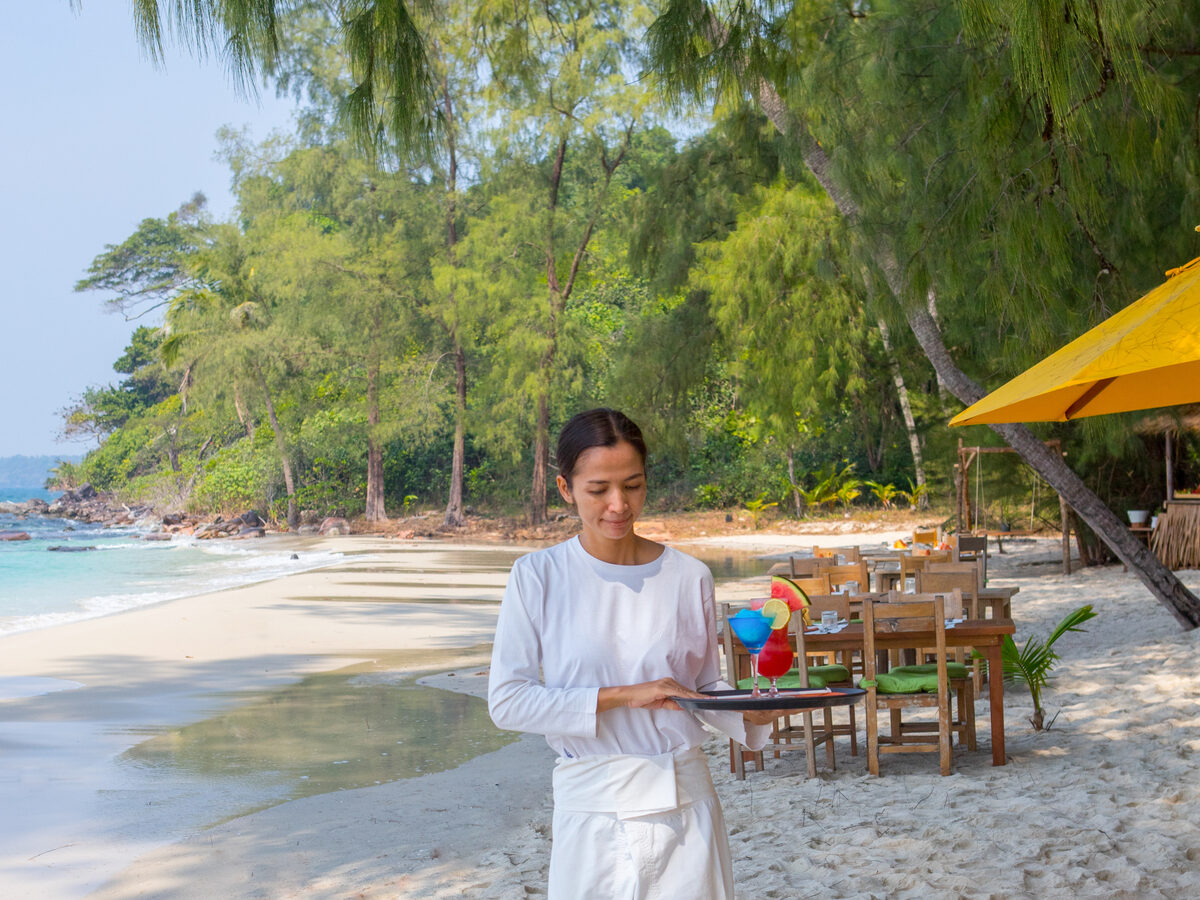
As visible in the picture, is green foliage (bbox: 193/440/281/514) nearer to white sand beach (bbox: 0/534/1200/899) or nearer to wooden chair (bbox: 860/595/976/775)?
white sand beach (bbox: 0/534/1200/899)

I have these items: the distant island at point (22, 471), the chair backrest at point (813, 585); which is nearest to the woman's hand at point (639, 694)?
the chair backrest at point (813, 585)

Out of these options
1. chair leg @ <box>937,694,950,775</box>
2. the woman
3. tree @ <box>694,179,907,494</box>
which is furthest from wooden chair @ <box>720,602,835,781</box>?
tree @ <box>694,179,907,494</box>

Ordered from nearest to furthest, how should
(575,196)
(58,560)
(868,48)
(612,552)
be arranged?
(612,552) < (868,48) < (58,560) < (575,196)

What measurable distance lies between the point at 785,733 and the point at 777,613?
12.4ft

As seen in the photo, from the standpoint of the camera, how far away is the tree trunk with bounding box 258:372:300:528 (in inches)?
1176

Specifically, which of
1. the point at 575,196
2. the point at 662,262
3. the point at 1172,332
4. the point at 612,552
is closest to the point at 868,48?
the point at 1172,332

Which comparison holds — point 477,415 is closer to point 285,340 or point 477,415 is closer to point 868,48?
point 285,340

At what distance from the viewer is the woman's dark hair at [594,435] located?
76.4 inches

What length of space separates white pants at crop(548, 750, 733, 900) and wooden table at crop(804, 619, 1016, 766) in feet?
11.5

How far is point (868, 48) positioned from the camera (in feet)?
23.2

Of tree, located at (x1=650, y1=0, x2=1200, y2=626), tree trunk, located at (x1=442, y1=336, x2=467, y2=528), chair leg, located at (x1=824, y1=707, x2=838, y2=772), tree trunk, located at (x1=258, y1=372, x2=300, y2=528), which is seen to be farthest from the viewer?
tree trunk, located at (x1=258, y1=372, x2=300, y2=528)

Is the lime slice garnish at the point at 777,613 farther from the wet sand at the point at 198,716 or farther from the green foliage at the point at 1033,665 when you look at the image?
the green foliage at the point at 1033,665

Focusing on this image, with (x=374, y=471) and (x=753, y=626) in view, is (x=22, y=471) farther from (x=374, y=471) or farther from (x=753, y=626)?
(x=753, y=626)

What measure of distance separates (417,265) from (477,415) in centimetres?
415
